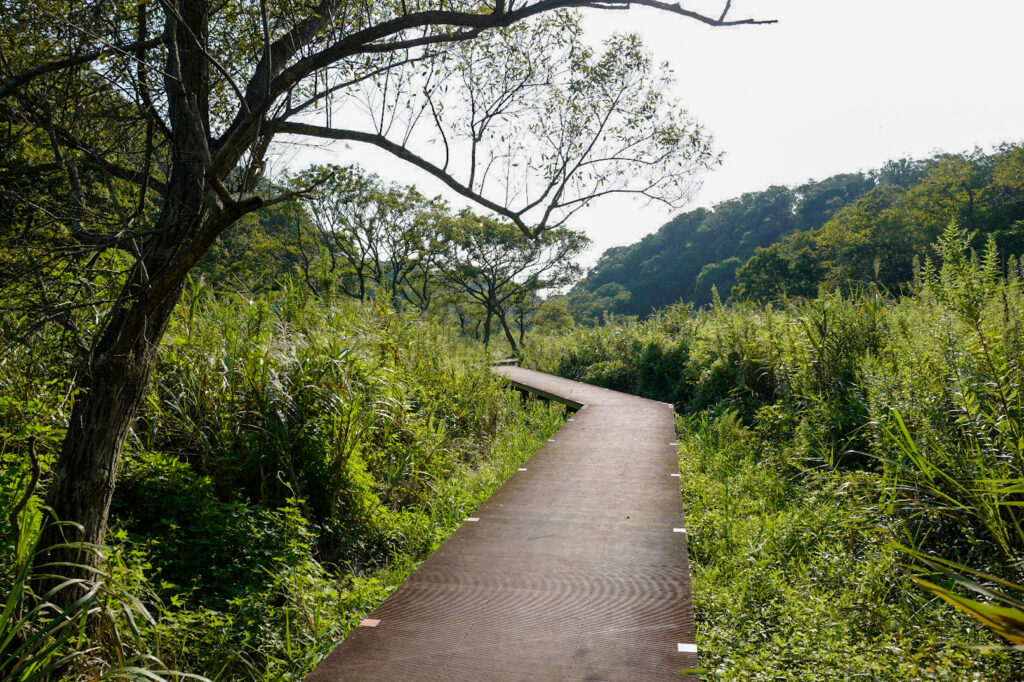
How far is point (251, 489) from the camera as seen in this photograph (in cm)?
395

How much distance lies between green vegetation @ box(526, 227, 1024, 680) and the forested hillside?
6667 mm

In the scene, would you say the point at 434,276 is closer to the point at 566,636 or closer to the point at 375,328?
the point at 375,328

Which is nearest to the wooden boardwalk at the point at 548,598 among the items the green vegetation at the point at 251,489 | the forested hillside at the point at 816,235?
the green vegetation at the point at 251,489

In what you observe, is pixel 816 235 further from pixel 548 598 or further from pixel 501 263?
pixel 548 598

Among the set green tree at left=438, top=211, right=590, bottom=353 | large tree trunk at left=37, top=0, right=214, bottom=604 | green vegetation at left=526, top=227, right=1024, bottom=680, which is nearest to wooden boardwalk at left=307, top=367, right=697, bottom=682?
green vegetation at left=526, top=227, right=1024, bottom=680

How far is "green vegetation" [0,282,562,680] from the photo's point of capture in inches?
102

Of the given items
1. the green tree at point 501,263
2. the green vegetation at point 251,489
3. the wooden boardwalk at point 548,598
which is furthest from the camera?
the green tree at point 501,263

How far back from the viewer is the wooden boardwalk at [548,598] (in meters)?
2.16

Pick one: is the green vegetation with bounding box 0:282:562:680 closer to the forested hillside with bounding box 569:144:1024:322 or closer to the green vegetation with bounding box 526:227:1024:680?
the green vegetation with bounding box 526:227:1024:680

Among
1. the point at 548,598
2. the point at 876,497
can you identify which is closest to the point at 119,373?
the point at 548,598

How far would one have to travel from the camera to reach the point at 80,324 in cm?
342

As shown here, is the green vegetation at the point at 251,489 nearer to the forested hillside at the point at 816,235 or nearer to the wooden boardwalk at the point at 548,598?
the wooden boardwalk at the point at 548,598

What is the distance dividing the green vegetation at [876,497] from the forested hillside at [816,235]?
6.67m

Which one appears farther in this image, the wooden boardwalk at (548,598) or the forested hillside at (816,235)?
the forested hillside at (816,235)
